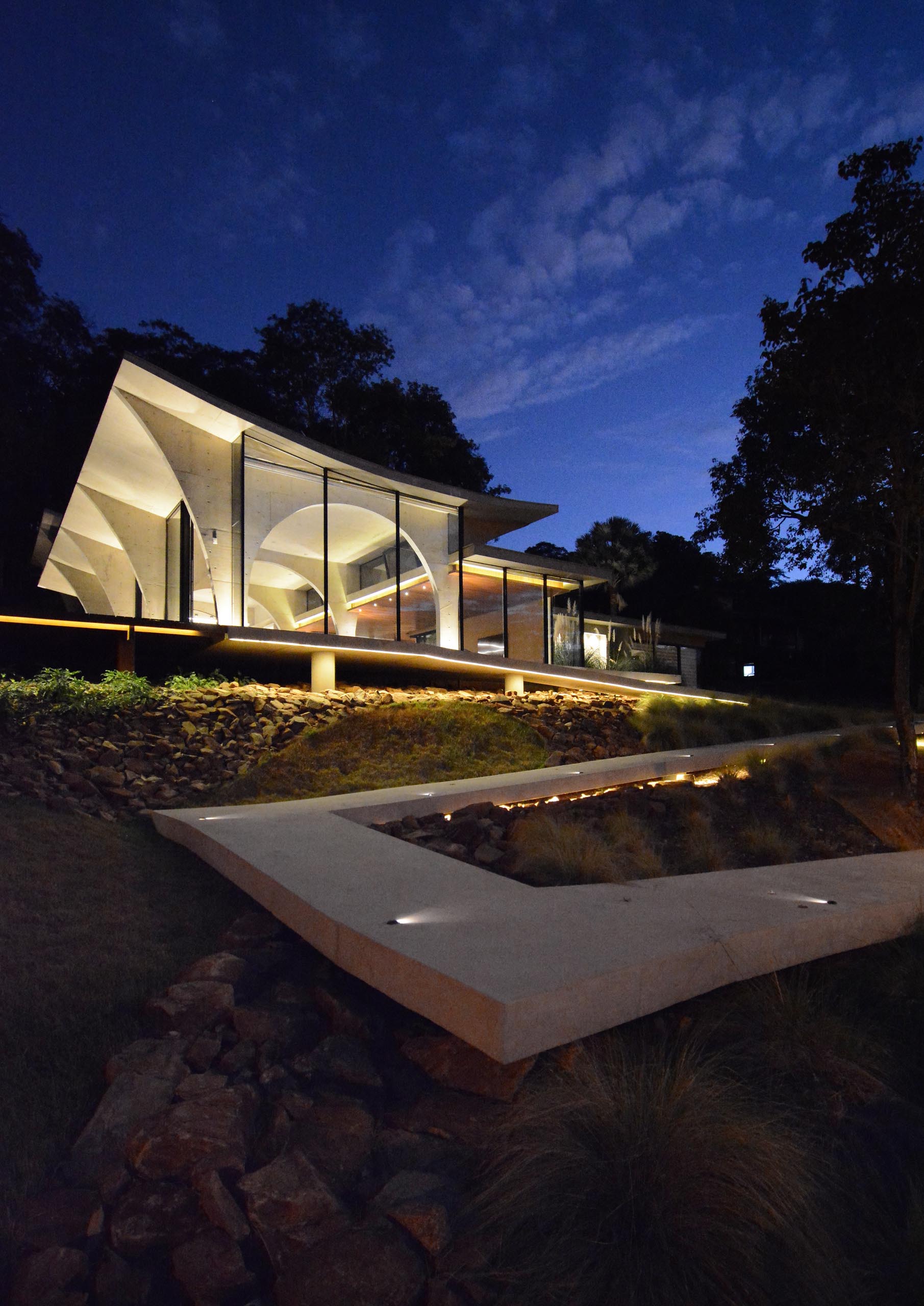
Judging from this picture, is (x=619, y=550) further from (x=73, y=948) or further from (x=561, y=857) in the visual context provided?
(x=73, y=948)

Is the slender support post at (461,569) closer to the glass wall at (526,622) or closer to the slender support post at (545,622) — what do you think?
the slender support post at (545,622)

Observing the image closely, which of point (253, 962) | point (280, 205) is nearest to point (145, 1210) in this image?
point (253, 962)

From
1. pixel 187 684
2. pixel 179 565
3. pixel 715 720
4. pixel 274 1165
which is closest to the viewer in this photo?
pixel 274 1165

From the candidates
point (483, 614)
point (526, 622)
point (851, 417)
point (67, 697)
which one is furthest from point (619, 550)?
point (67, 697)

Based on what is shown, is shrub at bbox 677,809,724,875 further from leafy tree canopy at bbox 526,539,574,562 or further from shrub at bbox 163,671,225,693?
leafy tree canopy at bbox 526,539,574,562

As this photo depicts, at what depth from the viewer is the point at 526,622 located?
61.8ft

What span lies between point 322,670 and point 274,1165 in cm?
926

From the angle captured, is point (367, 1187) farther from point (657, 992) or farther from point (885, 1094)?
point (885, 1094)

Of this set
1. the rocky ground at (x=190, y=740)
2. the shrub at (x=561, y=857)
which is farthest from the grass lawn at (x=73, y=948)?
the shrub at (x=561, y=857)

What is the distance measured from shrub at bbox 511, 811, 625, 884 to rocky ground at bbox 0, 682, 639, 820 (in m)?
3.26

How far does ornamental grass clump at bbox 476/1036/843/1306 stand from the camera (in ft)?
5.56

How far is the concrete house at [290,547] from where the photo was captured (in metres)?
11.7

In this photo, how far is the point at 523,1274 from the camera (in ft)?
5.71

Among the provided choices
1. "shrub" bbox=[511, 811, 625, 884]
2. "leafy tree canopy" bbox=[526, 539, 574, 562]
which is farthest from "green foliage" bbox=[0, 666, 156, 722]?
"leafy tree canopy" bbox=[526, 539, 574, 562]
